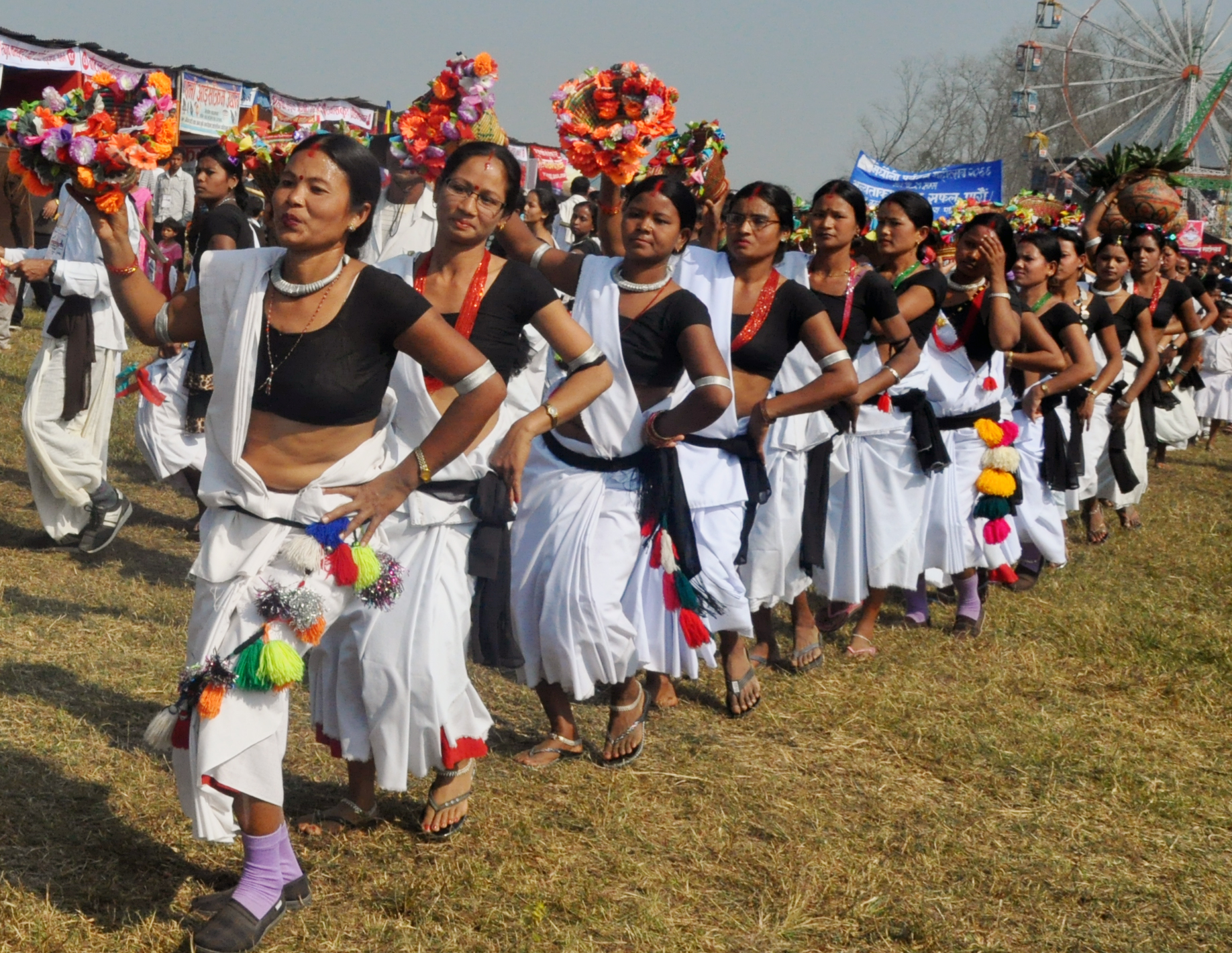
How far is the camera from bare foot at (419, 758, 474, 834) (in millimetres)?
4055

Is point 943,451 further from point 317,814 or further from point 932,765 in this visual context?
point 317,814

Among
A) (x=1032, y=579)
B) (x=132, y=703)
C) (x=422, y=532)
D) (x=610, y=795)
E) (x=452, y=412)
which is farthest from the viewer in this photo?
(x=1032, y=579)

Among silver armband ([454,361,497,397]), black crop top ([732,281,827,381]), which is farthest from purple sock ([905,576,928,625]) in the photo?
silver armband ([454,361,497,397])

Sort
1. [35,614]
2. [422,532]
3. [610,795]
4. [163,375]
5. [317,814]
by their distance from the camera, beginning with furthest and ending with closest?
[163,375] < [35,614] < [610,795] < [317,814] < [422,532]

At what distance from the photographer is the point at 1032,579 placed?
8.08m

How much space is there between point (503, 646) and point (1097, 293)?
6.33 meters

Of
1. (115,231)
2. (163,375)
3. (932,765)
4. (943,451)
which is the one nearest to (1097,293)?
(943,451)

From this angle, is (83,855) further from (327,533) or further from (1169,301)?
(1169,301)

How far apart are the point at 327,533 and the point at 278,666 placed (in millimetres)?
336

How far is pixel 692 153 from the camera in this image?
19.7 ft

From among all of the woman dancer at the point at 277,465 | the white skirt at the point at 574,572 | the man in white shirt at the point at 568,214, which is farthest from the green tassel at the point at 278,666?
the man in white shirt at the point at 568,214

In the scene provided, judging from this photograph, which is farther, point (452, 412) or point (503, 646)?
point (503, 646)

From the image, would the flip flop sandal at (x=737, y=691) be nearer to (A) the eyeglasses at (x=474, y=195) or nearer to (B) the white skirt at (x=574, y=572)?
(B) the white skirt at (x=574, y=572)

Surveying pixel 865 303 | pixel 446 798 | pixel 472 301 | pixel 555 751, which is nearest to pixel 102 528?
pixel 555 751
